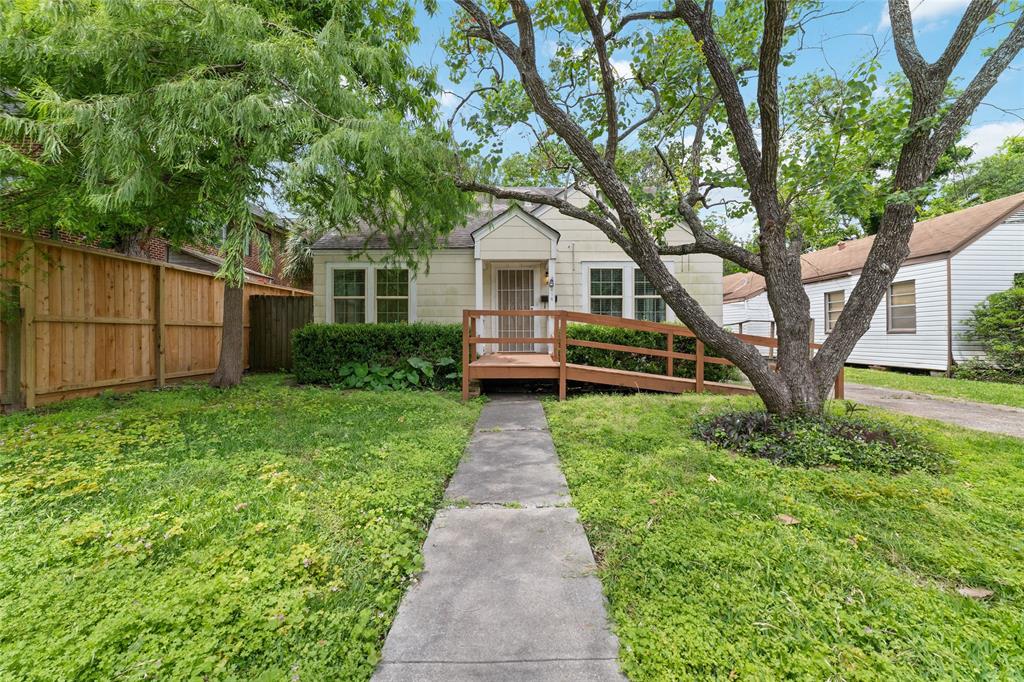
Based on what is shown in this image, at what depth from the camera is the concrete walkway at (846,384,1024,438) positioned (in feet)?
17.0

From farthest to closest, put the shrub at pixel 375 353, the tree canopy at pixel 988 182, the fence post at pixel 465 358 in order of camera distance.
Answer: the tree canopy at pixel 988 182 < the shrub at pixel 375 353 < the fence post at pixel 465 358

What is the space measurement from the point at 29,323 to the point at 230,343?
8.26 feet

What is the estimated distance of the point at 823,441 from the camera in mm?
3775

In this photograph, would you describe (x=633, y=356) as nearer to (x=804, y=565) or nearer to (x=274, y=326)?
(x=804, y=565)

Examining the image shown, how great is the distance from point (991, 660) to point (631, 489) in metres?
1.75

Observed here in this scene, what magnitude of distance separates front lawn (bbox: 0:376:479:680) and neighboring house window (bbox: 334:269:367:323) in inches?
195

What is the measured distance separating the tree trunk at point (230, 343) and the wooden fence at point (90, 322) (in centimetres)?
94

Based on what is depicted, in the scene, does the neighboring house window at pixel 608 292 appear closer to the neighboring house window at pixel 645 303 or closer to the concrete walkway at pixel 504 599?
the neighboring house window at pixel 645 303

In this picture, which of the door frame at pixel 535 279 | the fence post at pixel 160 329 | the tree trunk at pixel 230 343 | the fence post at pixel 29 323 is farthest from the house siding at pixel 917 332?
the fence post at pixel 29 323

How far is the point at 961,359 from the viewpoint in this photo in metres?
10.2

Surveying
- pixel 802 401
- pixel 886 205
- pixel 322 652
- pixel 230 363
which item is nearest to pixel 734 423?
pixel 802 401

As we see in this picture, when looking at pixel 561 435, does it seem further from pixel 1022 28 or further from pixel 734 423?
pixel 1022 28

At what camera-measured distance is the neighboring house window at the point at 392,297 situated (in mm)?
9406

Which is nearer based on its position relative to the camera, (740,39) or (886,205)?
(886,205)
